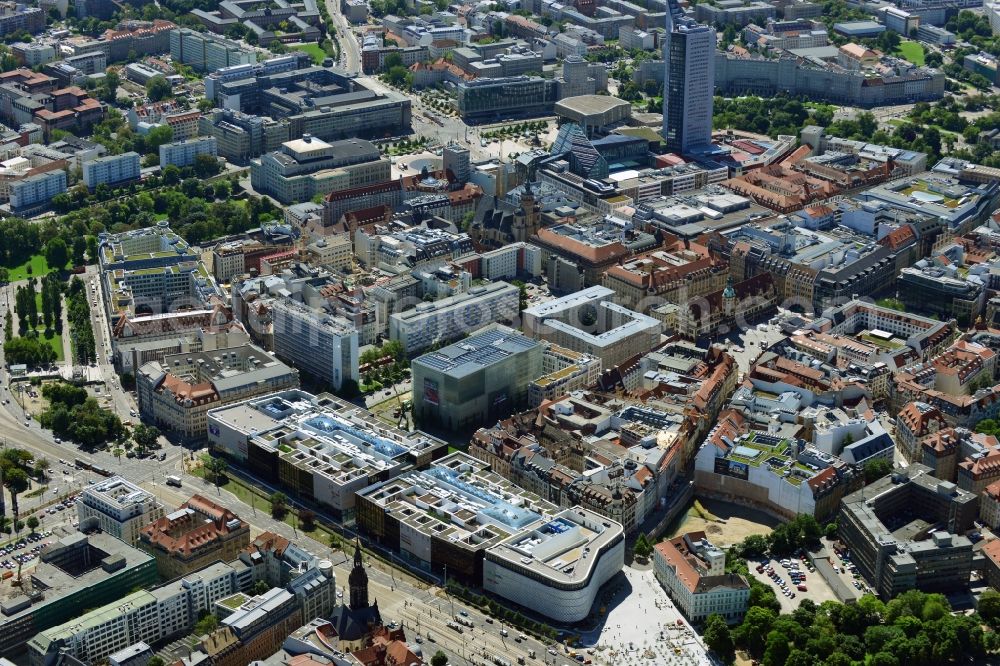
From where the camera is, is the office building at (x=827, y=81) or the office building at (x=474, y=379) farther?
the office building at (x=827, y=81)

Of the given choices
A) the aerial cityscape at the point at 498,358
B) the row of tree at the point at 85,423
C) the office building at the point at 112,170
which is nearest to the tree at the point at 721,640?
the aerial cityscape at the point at 498,358

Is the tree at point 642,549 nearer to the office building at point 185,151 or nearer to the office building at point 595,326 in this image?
the office building at point 595,326

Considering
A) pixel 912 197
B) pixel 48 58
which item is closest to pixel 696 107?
pixel 912 197

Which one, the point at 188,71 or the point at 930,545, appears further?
the point at 188,71

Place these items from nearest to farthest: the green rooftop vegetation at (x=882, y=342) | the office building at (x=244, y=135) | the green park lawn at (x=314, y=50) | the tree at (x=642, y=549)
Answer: the tree at (x=642, y=549) → the green rooftop vegetation at (x=882, y=342) → the office building at (x=244, y=135) → the green park lawn at (x=314, y=50)

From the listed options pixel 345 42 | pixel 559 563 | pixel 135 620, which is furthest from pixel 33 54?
pixel 559 563

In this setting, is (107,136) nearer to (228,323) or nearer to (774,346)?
(228,323)
